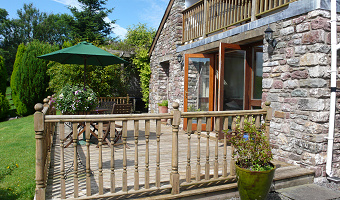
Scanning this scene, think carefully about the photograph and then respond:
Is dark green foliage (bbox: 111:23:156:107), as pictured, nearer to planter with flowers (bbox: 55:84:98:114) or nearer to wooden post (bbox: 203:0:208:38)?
wooden post (bbox: 203:0:208:38)

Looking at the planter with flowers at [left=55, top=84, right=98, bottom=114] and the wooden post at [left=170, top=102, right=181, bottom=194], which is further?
the planter with flowers at [left=55, top=84, right=98, bottom=114]

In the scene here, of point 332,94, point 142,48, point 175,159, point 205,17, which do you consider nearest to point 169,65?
point 205,17

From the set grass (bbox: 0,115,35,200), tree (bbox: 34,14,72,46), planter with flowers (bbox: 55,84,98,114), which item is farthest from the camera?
tree (bbox: 34,14,72,46)

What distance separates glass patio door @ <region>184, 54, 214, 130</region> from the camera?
22.0 ft

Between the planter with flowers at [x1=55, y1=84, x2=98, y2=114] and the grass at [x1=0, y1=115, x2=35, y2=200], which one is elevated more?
the planter with flowers at [x1=55, y1=84, x2=98, y2=114]

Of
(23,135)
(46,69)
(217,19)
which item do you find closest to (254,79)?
(217,19)

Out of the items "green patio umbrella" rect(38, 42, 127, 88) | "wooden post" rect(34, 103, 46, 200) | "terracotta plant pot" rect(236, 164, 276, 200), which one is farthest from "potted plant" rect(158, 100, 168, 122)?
"wooden post" rect(34, 103, 46, 200)

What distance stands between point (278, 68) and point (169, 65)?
4612 mm

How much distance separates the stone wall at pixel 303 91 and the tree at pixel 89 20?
49.4ft

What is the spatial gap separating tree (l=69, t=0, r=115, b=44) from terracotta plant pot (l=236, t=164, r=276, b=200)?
1622 centimetres

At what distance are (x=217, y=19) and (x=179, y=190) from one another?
450 cm

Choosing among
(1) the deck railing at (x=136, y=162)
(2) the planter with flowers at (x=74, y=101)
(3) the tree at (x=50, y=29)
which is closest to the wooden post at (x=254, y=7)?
(1) the deck railing at (x=136, y=162)

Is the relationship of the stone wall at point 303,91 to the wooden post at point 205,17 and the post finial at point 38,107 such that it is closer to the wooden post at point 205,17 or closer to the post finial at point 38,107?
the wooden post at point 205,17

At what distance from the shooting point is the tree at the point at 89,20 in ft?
57.9
